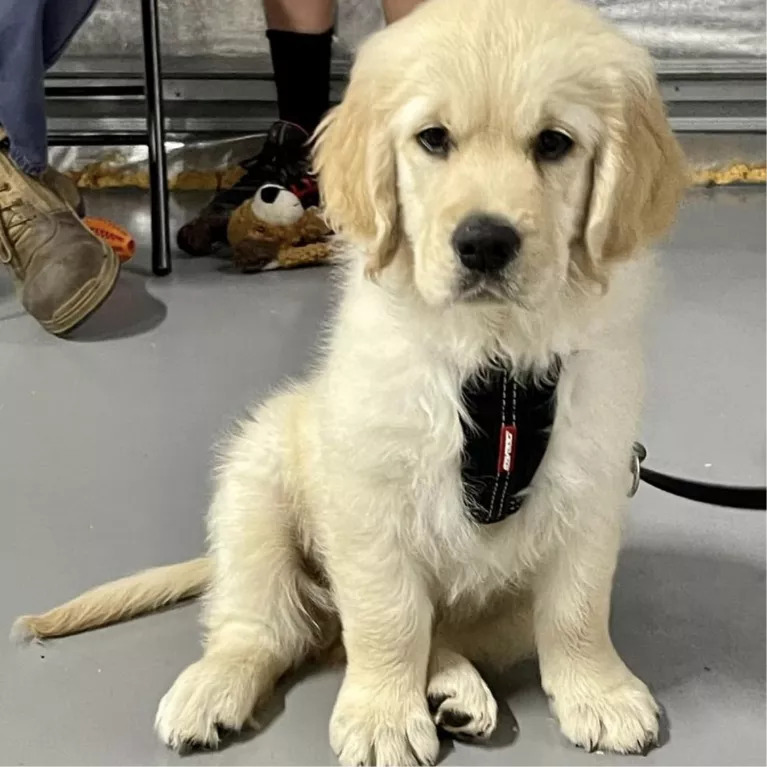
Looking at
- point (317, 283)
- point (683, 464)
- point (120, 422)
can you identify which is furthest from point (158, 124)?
point (683, 464)

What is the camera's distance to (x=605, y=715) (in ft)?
5.18

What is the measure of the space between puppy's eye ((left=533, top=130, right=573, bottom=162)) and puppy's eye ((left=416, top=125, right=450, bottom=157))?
102mm

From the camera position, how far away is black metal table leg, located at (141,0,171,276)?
9.98 ft

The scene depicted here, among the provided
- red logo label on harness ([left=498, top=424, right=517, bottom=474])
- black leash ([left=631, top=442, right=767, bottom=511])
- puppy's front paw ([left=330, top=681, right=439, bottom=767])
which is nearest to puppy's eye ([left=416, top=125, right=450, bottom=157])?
red logo label on harness ([left=498, top=424, right=517, bottom=474])

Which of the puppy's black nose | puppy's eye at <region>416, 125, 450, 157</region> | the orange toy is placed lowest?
the orange toy

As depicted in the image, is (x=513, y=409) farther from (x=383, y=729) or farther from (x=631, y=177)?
(x=383, y=729)

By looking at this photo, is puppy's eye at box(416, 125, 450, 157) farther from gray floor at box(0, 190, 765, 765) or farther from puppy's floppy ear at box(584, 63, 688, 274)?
gray floor at box(0, 190, 765, 765)

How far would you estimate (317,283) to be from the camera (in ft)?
10.2

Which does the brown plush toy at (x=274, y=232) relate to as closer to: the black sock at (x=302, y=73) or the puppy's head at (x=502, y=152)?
the black sock at (x=302, y=73)

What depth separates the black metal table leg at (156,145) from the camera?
304 centimetres

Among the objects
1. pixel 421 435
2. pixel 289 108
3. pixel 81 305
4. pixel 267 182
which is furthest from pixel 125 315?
pixel 421 435

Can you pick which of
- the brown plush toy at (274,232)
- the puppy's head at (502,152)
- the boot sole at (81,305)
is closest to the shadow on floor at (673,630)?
the puppy's head at (502,152)

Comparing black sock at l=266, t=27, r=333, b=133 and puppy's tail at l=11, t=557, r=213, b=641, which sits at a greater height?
black sock at l=266, t=27, r=333, b=133

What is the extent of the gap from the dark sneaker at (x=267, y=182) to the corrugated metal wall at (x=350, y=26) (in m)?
0.63
